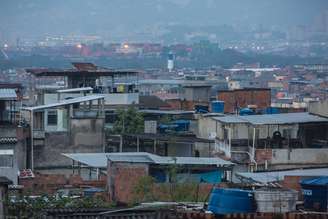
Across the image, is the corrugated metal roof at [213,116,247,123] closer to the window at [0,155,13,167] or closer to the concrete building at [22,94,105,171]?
the concrete building at [22,94,105,171]

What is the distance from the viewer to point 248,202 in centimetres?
1162

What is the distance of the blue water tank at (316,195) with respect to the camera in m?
12.8

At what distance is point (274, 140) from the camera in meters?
18.9

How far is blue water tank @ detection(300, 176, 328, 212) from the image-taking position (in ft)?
42.0

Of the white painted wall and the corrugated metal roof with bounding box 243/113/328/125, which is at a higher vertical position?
the corrugated metal roof with bounding box 243/113/328/125

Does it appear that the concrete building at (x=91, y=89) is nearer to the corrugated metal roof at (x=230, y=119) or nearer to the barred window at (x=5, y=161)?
the corrugated metal roof at (x=230, y=119)

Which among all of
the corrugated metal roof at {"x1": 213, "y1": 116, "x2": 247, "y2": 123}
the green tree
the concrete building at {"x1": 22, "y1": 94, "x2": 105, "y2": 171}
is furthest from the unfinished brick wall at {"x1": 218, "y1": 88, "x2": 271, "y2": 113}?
the corrugated metal roof at {"x1": 213, "y1": 116, "x2": 247, "y2": 123}

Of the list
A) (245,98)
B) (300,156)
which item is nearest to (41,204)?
(300,156)

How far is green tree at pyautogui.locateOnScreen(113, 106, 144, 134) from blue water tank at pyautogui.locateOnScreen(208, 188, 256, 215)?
1109 centimetres

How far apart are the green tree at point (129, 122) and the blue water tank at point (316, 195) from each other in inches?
378

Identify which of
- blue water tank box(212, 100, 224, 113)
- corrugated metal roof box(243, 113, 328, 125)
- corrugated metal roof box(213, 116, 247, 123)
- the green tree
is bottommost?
the green tree

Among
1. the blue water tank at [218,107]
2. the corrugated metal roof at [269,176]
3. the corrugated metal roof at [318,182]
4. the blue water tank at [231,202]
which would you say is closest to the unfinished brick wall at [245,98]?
the blue water tank at [218,107]

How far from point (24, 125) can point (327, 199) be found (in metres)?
7.50

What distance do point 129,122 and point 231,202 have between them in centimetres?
1223
